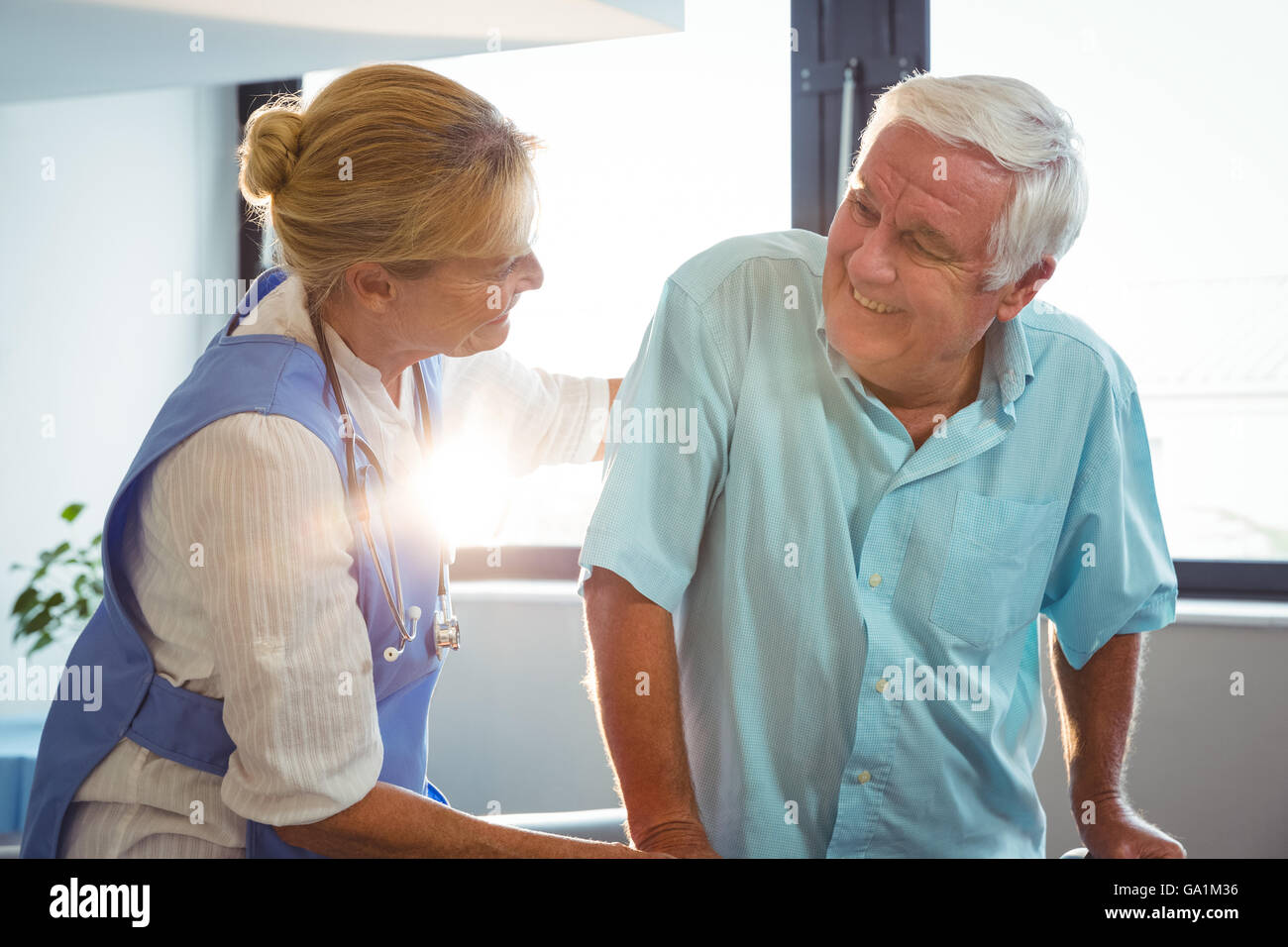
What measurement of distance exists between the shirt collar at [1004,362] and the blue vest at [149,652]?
507 millimetres

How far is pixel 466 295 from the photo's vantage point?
3.58 ft

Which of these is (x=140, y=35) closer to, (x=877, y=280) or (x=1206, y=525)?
(x=877, y=280)

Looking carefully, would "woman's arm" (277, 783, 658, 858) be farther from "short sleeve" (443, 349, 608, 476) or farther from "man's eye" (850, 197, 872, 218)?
"man's eye" (850, 197, 872, 218)

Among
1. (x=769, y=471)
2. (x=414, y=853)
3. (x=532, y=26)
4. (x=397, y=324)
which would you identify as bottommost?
(x=414, y=853)

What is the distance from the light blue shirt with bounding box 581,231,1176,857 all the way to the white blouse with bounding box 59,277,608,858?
261 mm

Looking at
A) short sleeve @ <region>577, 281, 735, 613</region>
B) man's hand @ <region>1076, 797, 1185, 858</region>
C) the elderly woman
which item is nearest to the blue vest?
the elderly woman

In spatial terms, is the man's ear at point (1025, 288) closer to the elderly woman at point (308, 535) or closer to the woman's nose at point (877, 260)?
Answer: the woman's nose at point (877, 260)

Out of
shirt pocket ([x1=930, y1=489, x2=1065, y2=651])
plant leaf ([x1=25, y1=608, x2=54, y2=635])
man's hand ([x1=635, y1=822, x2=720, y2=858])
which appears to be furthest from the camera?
plant leaf ([x1=25, y1=608, x2=54, y2=635])

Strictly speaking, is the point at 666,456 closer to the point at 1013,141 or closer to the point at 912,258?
the point at 912,258

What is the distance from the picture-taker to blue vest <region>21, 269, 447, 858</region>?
92 centimetres

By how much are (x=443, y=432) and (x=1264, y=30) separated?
6.43 feet

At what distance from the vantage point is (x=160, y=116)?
2.71m

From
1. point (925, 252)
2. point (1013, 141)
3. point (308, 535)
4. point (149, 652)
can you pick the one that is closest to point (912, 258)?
point (925, 252)
